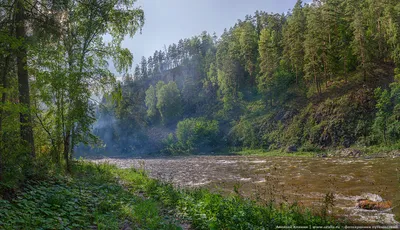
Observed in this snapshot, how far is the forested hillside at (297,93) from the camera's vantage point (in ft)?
108

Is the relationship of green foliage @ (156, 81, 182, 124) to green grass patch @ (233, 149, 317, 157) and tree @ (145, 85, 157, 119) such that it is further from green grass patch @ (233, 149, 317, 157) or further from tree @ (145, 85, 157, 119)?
green grass patch @ (233, 149, 317, 157)

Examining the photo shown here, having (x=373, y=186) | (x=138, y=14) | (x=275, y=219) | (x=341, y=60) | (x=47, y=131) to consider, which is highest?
(x=341, y=60)

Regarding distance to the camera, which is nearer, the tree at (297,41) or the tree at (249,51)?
the tree at (297,41)

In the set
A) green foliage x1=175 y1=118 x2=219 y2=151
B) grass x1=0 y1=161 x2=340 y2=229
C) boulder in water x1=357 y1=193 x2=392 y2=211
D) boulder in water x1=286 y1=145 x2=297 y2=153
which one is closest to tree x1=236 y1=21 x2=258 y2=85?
green foliage x1=175 y1=118 x2=219 y2=151

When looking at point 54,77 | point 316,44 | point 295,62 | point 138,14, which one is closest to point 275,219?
point 54,77

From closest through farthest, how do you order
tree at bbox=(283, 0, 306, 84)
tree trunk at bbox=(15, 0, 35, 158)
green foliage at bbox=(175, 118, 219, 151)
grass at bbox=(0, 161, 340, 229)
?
grass at bbox=(0, 161, 340, 229) < tree trunk at bbox=(15, 0, 35, 158) < tree at bbox=(283, 0, 306, 84) < green foliage at bbox=(175, 118, 219, 151)

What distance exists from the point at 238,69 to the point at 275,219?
2585 inches

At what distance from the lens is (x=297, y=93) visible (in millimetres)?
48562

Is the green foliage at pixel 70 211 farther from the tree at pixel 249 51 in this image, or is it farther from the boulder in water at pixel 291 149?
the tree at pixel 249 51

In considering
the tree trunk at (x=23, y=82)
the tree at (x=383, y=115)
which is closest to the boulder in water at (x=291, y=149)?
the tree at (x=383, y=115)

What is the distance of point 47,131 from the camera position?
32.4ft

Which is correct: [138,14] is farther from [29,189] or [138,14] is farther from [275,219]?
[275,219]

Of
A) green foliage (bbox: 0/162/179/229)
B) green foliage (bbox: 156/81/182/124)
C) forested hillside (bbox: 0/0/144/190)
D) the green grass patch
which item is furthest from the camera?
green foliage (bbox: 156/81/182/124)

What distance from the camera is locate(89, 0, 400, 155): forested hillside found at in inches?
1294
